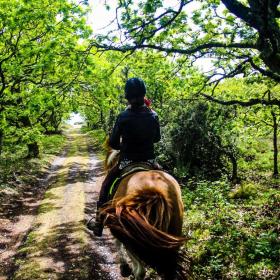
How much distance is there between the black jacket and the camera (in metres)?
6.63

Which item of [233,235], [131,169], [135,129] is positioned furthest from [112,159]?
[233,235]

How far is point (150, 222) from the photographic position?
17.3 feet

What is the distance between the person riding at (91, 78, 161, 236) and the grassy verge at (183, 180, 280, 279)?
82.8 inches

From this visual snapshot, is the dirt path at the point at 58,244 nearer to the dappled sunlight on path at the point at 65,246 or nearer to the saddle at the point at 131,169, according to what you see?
the dappled sunlight on path at the point at 65,246

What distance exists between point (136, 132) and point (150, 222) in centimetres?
196

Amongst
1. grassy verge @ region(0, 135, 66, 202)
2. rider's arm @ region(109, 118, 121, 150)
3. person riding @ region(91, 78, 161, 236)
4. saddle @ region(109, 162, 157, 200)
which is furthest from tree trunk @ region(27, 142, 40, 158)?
saddle @ region(109, 162, 157, 200)

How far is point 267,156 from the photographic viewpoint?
2948 cm

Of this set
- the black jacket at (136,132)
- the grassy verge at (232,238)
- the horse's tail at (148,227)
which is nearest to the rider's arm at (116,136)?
the black jacket at (136,132)

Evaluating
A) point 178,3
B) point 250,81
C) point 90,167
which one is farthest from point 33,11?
point 90,167

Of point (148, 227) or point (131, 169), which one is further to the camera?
point (131, 169)

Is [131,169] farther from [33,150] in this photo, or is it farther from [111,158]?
[33,150]

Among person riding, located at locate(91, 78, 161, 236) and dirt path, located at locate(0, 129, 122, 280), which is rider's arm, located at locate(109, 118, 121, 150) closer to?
person riding, located at locate(91, 78, 161, 236)

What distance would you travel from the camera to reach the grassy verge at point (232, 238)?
7.47 m

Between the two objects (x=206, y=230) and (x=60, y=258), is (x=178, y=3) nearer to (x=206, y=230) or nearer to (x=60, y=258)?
(x=206, y=230)
